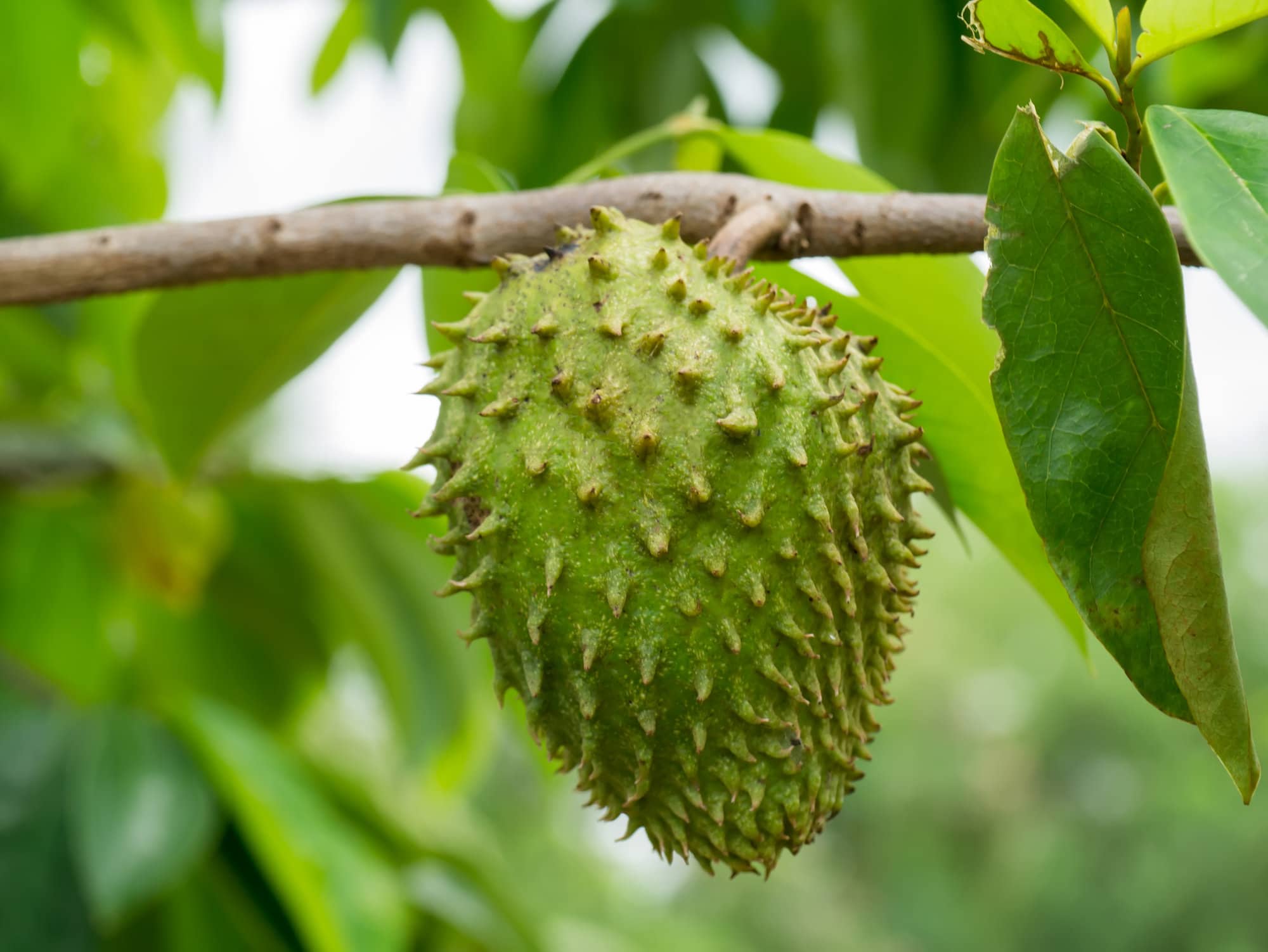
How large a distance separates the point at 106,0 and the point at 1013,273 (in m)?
2.46

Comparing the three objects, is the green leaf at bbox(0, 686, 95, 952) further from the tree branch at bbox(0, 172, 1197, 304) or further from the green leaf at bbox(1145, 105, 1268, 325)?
the green leaf at bbox(1145, 105, 1268, 325)

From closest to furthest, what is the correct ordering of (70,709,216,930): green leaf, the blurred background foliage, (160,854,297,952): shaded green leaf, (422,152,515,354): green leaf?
1. (422,152,515,354): green leaf
2. (70,709,216,930): green leaf
3. the blurred background foliage
4. (160,854,297,952): shaded green leaf

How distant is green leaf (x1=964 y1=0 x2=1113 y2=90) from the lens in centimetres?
98

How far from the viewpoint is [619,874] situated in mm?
22172

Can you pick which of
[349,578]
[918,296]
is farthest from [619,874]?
[918,296]

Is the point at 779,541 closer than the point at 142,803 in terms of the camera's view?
Yes

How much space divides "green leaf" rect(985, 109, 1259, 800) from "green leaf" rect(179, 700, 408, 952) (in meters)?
1.82

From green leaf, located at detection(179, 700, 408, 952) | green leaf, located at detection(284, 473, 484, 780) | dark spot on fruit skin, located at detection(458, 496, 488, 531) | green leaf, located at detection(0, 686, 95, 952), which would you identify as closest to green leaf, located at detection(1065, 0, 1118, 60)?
dark spot on fruit skin, located at detection(458, 496, 488, 531)

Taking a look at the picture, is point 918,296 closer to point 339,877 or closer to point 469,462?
point 469,462

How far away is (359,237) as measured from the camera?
1370 millimetres

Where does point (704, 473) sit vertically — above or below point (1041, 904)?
above

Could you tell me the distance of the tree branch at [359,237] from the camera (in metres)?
1.37

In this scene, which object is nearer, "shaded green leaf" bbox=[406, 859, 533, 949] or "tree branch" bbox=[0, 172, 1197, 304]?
"tree branch" bbox=[0, 172, 1197, 304]

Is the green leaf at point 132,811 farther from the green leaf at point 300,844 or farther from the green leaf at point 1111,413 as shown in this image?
the green leaf at point 1111,413
